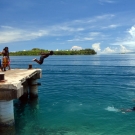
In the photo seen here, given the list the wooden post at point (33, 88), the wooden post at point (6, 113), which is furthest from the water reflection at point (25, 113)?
the wooden post at point (6, 113)

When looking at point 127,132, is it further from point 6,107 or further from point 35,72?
point 35,72

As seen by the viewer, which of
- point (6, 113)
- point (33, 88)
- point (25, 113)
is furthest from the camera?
point (33, 88)

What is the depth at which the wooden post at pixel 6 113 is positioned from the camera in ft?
46.1

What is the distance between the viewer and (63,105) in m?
23.8

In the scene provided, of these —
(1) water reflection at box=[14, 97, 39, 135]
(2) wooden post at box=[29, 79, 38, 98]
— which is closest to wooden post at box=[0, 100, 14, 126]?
(1) water reflection at box=[14, 97, 39, 135]

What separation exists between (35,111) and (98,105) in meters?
6.75

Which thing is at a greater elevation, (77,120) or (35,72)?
(35,72)

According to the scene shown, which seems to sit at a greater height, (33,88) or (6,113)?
(6,113)

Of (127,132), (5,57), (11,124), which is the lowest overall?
(127,132)

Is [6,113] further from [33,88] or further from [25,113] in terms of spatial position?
Result: [33,88]

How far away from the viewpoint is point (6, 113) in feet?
47.0

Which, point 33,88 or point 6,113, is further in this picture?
point 33,88

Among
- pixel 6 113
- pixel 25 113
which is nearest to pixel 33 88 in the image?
pixel 25 113

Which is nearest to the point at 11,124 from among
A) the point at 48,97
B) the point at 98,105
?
the point at 98,105
